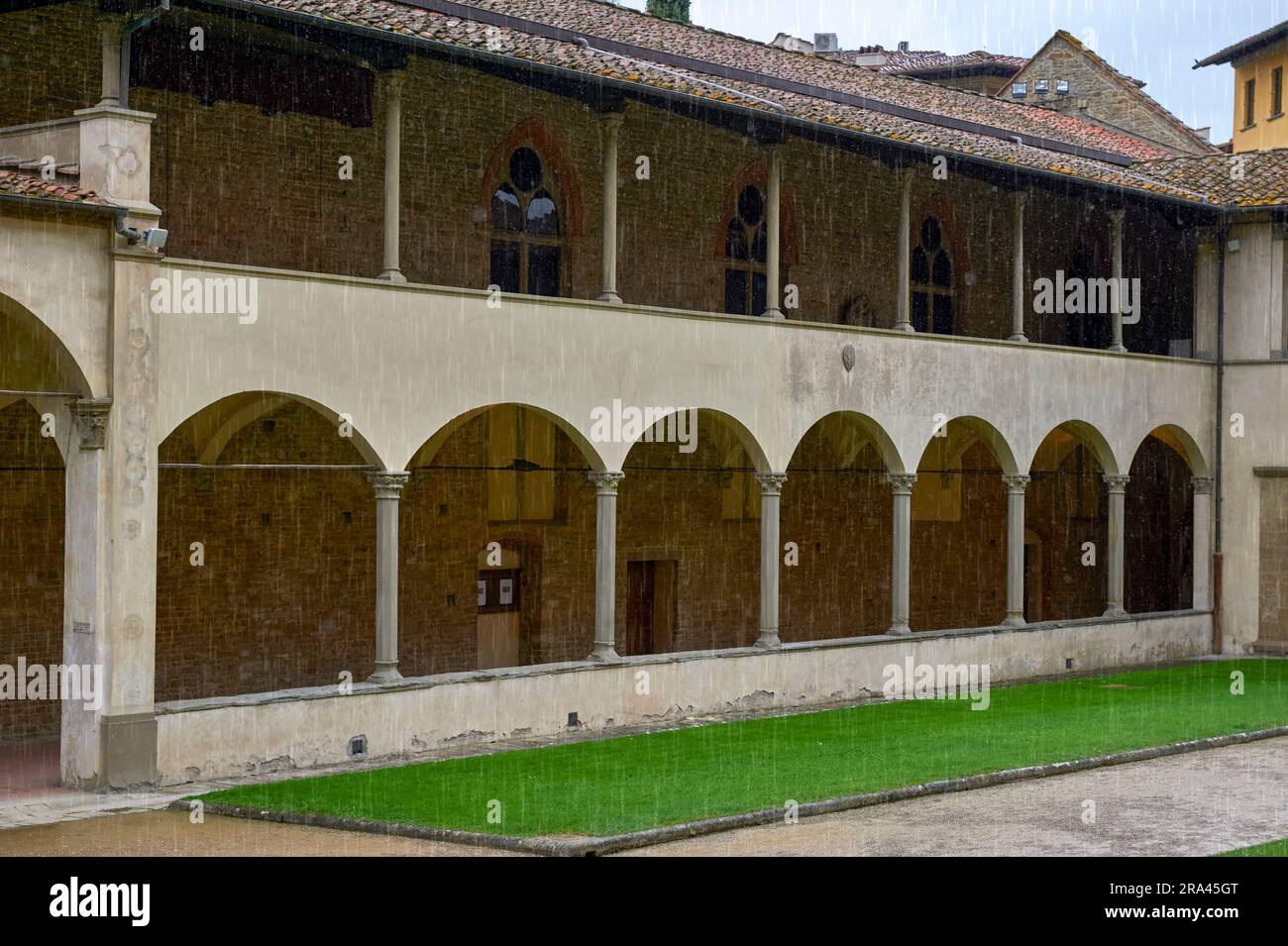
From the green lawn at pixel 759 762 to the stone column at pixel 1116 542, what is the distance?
13.4 ft

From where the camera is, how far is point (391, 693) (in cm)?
1839

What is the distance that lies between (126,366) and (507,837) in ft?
18.7

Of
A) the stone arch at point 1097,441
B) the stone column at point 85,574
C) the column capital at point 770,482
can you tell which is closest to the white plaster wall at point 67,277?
the stone column at point 85,574

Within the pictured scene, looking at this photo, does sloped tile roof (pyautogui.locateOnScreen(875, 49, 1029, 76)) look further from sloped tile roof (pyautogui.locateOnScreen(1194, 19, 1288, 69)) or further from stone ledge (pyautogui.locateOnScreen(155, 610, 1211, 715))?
stone ledge (pyautogui.locateOnScreen(155, 610, 1211, 715))

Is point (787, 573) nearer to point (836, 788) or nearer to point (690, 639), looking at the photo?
point (690, 639)

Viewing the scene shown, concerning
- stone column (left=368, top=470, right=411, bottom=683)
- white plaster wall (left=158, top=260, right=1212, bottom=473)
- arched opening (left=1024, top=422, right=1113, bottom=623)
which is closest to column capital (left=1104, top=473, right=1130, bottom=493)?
white plaster wall (left=158, top=260, right=1212, bottom=473)

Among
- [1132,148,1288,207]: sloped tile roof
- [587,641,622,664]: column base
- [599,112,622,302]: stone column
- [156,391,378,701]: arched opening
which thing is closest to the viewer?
[156,391,378,701]: arched opening

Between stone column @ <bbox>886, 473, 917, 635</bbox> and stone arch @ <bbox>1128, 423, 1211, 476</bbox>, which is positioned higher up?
stone arch @ <bbox>1128, 423, 1211, 476</bbox>

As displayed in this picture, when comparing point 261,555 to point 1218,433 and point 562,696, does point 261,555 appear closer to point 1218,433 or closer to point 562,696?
point 562,696

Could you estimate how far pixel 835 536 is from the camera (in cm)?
2845

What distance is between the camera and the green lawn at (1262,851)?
12.5m

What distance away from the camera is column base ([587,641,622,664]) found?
67.8ft

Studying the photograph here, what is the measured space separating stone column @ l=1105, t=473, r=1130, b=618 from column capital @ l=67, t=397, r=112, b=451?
53.6 feet

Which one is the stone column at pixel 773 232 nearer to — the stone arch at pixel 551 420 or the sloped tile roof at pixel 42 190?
the stone arch at pixel 551 420
